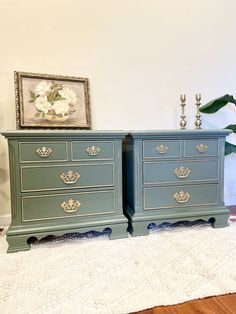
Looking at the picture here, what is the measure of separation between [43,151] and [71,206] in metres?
0.41

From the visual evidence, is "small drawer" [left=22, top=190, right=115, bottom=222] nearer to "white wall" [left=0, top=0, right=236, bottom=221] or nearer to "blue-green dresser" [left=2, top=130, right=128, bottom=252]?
"blue-green dresser" [left=2, top=130, right=128, bottom=252]

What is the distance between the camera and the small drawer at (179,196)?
5.51ft

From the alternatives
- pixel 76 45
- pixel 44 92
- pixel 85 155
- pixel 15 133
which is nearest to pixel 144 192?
pixel 85 155

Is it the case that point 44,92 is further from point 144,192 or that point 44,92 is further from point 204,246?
point 204,246

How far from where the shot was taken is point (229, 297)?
1.00m

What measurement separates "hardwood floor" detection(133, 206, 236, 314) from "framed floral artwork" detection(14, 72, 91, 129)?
55.4 inches

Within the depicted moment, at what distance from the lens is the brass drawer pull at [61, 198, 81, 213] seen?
1541 millimetres

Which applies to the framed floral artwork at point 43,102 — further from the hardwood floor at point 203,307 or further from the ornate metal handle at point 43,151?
the hardwood floor at point 203,307

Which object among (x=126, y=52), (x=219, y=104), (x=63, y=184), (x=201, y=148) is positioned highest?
(x=126, y=52)

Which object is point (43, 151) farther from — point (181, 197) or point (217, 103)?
point (217, 103)

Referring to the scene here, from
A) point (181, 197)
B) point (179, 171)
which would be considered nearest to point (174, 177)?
point (179, 171)

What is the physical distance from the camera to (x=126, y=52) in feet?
6.75

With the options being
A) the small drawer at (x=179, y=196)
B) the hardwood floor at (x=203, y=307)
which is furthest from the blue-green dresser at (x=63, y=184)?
the hardwood floor at (x=203, y=307)

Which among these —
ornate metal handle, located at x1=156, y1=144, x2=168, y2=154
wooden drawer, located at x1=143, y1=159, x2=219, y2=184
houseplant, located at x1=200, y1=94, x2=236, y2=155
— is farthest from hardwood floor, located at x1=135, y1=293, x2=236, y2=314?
houseplant, located at x1=200, y1=94, x2=236, y2=155
